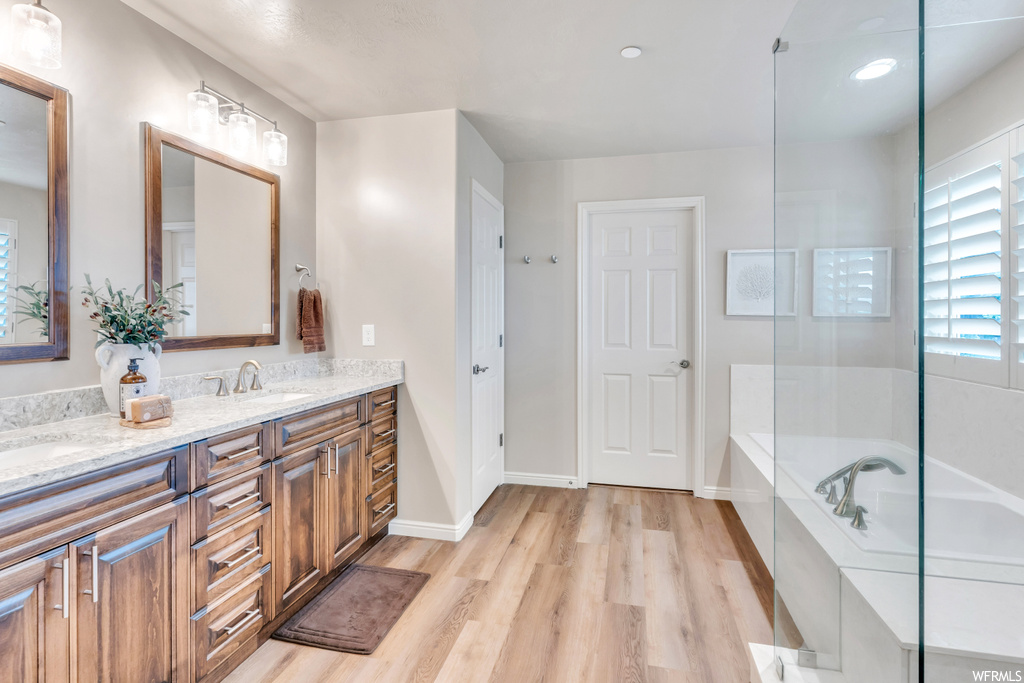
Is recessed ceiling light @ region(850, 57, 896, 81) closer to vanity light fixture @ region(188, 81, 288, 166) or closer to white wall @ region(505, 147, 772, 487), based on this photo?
vanity light fixture @ region(188, 81, 288, 166)

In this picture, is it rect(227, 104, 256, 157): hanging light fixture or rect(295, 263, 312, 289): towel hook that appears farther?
rect(295, 263, 312, 289): towel hook

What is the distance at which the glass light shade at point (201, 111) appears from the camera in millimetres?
2070

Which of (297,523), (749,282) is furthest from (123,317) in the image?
(749,282)

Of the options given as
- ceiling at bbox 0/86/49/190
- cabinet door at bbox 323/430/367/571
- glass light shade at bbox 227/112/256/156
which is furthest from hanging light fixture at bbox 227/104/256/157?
cabinet door at bbox 323/430/367/571

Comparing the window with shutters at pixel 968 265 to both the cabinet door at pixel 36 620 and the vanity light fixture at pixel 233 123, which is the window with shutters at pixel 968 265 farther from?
the vanity light fixture at pixel 233 123

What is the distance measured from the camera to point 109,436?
55.7 inches

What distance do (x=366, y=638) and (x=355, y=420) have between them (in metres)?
0.93

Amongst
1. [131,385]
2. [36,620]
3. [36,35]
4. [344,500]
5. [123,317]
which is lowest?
[344,500]

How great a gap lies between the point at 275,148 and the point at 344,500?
1.73 m

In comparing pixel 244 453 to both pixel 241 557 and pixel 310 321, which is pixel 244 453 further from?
pixel 310 321

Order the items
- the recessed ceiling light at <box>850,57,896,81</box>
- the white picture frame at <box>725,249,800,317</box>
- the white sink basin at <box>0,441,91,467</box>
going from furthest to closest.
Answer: the white picture frame at <box>725,249,800,317</box>
the white sink basin at <box>0,441,91,467</box>
the recessed ceiling light at <box>850,57,896,81</box>

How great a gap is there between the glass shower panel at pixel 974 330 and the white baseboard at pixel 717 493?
2.71 meters

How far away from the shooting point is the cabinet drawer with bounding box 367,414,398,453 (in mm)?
2536

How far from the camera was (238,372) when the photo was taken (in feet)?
7.69
